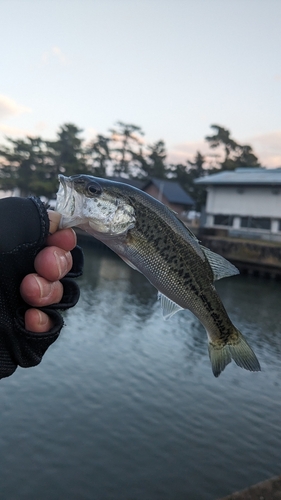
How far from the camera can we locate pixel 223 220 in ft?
147

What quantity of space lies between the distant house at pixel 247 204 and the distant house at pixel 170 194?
10368mm

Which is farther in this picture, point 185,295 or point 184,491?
point 184,491

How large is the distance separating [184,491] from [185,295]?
687 centimetres

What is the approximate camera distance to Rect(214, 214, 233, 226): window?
44.2m

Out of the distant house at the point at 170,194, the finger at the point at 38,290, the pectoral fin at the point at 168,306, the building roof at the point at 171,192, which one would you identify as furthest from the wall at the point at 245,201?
the finger at the point at 38,290

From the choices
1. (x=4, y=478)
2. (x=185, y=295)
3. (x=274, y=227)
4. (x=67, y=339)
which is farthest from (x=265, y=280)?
(x=185, y=295)

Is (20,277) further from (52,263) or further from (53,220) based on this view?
(53,220)

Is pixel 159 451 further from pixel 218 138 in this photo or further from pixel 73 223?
pixel 218 138

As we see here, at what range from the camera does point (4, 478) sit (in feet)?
26.0

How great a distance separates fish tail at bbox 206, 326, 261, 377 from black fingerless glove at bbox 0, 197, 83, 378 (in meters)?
0.95

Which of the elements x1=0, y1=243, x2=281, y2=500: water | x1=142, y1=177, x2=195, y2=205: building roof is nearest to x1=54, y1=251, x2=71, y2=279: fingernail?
x1=0, y1=243, x2=281, y2=500: water

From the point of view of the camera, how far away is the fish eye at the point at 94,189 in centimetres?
235

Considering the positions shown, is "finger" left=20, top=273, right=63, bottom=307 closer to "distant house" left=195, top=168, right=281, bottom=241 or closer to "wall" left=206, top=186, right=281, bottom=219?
"distant house" left=195, top=168, right=281, bottom=241

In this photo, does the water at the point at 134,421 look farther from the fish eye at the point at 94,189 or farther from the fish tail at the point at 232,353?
the fish eye at the point at 94,189
